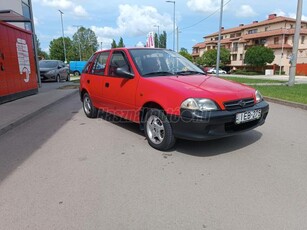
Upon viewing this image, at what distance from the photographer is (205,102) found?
3.73 meters

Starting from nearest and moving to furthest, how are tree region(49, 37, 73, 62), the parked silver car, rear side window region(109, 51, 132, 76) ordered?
rear side window region(109, 51, 132, 76) → the parked silver car → tree region(49, 37, 73, 62)

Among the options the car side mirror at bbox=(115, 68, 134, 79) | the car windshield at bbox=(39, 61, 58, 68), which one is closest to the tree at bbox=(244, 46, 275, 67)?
the car windshield at bbox=(39, 61, 58, 68)

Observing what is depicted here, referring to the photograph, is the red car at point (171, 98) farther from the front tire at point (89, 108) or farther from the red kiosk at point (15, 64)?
the red kiosk at point (15, 64)

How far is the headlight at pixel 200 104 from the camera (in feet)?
12.1

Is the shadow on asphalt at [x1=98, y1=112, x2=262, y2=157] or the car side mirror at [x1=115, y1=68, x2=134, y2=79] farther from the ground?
the car side mirror at [x1=115, y1=68, x2=134, y2=79]

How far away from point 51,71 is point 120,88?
1503 cm

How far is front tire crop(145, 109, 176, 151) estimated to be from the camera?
13.5ft

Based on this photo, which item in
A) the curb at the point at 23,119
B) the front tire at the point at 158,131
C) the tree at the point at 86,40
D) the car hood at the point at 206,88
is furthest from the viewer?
the tree at the point at 86,40

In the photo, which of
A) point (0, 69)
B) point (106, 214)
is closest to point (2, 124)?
point (0, 69)

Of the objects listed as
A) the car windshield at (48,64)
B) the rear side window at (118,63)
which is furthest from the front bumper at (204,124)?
the car windshield at (48,64)

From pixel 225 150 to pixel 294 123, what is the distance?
2.89 m

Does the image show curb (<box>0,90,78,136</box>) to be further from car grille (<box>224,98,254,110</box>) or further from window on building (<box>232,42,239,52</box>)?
window on building (<box>232,42,239,52</box>)

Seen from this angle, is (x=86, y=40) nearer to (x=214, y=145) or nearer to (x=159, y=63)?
(x=159, y=63)

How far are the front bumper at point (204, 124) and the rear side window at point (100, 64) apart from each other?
2568mm
